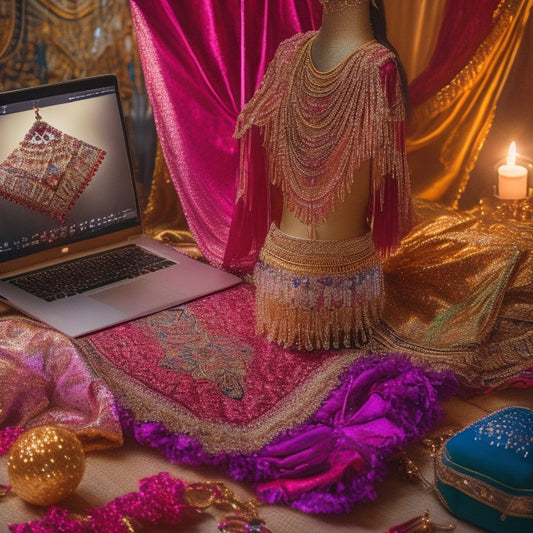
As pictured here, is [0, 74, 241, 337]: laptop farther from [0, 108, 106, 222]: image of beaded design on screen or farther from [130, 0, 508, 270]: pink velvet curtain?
[130, 0, 508, 270]: pink velvet curtain

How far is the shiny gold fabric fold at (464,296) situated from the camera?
1.55 metres

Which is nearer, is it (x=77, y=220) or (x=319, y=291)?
(x=319, y=291)

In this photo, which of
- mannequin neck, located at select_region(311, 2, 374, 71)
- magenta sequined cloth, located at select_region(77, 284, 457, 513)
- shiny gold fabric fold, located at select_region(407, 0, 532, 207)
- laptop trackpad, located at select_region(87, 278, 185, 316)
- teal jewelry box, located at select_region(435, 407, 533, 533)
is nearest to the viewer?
teal jewelry box, located at select_region(435, 407, 533, 533)

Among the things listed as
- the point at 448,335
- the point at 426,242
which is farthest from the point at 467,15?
the point at 448,335

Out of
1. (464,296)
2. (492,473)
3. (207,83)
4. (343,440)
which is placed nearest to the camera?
(492,473)

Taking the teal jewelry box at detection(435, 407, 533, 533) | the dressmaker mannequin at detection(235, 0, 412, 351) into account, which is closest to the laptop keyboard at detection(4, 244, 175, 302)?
the dressmaker mannequin at detection(235, 0, 412, 351)

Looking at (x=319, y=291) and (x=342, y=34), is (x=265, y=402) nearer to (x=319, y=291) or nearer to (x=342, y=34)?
(x=319, y=291)

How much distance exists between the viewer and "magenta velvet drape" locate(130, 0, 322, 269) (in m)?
1.88

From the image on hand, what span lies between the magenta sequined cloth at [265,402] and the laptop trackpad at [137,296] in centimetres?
2

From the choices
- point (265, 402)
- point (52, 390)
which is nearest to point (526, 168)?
point (265, 402)

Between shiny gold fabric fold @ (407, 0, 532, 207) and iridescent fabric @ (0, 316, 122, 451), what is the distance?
848 mm

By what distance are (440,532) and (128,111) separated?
126 cm

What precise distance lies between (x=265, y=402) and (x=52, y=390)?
1.10 ft

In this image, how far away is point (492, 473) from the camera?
3.83ft
